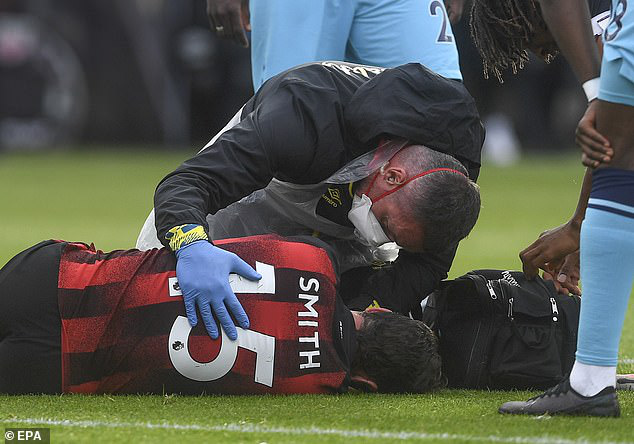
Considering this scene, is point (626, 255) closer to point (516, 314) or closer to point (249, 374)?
point (516, 314)

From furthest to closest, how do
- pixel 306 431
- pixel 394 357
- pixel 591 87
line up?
pixel 394 357, pixel 591 87, pixel 306 431

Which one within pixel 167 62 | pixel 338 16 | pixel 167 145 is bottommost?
pixel 167 145

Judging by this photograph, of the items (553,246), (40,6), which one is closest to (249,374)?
(553,246)

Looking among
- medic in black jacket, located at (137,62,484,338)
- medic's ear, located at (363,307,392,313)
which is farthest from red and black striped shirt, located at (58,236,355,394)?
medic's ear, located at (363,307,392,313)

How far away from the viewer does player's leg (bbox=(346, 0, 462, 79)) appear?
16.0 feet

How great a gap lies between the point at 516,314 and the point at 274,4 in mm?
1706

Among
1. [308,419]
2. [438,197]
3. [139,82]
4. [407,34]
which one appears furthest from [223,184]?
[139,82]

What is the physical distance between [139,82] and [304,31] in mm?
12189

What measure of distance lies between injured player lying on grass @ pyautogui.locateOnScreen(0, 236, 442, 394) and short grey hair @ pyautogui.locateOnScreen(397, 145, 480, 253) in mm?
380

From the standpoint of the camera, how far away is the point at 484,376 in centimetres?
405

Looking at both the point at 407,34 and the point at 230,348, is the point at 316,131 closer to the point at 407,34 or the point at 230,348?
the point at 230,348

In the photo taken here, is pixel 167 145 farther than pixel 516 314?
Yes

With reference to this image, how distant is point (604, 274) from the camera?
3.31 meters

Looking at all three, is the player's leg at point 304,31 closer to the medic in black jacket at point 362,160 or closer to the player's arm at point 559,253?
the medic in black jacket at point 362,160
